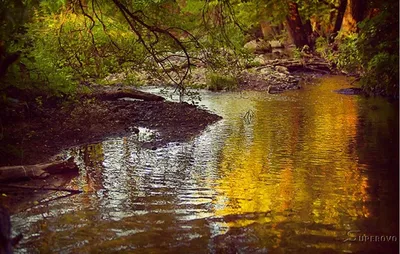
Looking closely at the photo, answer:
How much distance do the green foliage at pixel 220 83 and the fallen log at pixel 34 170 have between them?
11214 mm

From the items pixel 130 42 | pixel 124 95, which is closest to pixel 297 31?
pixel 124 95

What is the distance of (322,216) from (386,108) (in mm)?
10005

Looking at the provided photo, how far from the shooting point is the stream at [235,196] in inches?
241

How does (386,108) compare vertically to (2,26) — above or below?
below

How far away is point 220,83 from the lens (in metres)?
20.3

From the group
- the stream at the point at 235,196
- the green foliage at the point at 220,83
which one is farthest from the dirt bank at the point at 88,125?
the green foliage at the point at 220,83

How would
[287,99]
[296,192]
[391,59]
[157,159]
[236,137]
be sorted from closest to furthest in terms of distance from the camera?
1. [296,192]
2. [157,159]
3. [391,59]
4. [236,137]
5. [287,99]

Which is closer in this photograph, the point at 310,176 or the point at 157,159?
the point at 310,176

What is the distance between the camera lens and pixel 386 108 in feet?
52.5

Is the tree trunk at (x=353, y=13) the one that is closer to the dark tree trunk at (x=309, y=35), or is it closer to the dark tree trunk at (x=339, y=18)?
the dark tree trunk at (x=339, y=18)

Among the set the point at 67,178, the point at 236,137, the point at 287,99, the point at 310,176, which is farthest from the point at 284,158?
the point at 287,99

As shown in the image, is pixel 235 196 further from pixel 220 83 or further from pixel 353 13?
pixel 353 13

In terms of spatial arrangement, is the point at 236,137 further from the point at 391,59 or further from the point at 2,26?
the point at 2,26

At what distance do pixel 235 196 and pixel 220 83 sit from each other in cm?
1274
